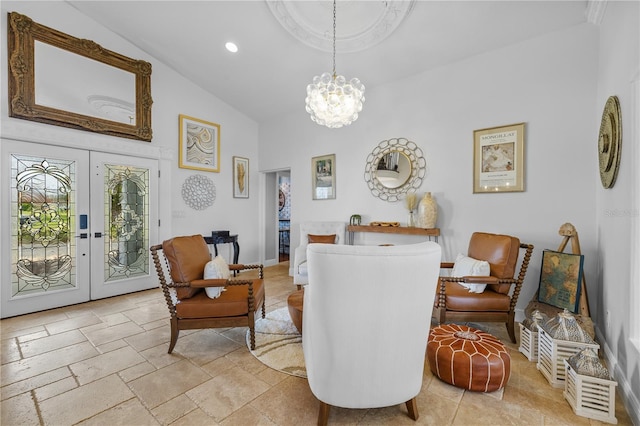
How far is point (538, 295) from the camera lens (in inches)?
115

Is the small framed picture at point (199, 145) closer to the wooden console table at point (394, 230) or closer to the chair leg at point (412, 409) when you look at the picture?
the wooden console table at point (394, 230)

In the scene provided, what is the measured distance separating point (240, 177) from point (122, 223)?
2303 mm

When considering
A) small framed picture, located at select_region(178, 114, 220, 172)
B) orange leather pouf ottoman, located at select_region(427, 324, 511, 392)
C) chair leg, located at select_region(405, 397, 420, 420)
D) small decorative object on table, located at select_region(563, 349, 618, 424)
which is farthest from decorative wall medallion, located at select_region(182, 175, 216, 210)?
small decorative object on table, located at select_region(563, 349, 618, 424)

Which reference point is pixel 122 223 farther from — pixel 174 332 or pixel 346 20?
pixel 346 20

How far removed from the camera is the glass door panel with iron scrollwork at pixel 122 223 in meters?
4.09

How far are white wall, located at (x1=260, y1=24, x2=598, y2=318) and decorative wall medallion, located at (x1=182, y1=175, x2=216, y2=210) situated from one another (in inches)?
101

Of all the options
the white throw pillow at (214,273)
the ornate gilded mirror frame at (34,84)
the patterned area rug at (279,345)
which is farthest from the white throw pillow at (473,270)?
the ornate gilded mirror frame at (34,84)

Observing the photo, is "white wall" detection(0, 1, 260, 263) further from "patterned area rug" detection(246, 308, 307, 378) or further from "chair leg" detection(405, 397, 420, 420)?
"chair leg" detection(405, 397, 420, 420)

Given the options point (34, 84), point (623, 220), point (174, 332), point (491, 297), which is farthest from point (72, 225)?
point (623, 220)

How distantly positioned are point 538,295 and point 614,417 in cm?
135

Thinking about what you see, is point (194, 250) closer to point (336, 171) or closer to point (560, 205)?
point (336, 171)

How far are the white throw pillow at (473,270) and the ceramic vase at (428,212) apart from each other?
2.97 feet

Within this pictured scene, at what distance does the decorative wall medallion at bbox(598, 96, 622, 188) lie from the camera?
219cm

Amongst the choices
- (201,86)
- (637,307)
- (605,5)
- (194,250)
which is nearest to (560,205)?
(637,307)
